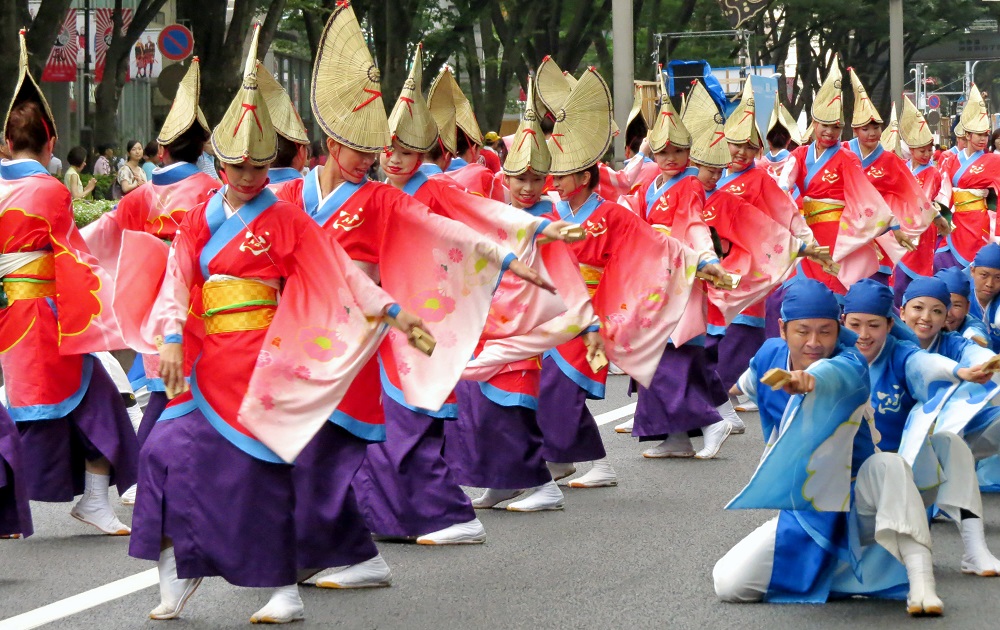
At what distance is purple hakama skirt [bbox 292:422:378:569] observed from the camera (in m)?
5.64

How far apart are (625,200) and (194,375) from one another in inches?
203

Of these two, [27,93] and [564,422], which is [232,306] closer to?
[27,93]

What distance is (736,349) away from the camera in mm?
10609

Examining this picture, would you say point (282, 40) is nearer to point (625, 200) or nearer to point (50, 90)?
point (50, 90)

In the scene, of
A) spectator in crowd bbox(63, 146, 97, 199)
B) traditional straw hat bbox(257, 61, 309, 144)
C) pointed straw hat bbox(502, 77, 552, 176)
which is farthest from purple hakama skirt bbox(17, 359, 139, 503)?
spectator in crowd bbox(63, 146, 97, 199)

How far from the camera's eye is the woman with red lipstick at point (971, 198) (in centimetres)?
1441

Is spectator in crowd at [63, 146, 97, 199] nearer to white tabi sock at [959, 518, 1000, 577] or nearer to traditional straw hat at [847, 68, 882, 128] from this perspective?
traditional straw hat at [847, 68, 882, 128]

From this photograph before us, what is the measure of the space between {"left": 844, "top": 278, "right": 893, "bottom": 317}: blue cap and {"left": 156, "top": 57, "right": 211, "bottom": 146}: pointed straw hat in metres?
2.77

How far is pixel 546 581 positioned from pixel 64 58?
20941 millimetres

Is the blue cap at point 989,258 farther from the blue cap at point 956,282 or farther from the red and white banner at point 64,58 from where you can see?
the red and white banner at point 64,58

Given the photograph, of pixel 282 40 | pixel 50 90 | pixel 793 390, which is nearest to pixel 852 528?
pixel 793 390

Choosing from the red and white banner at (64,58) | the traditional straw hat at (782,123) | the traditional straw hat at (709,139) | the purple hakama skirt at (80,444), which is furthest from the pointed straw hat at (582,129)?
the red and white banner at (64,58)

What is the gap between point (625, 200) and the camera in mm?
10109

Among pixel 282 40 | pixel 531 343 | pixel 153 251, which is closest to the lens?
pixel 153 251
